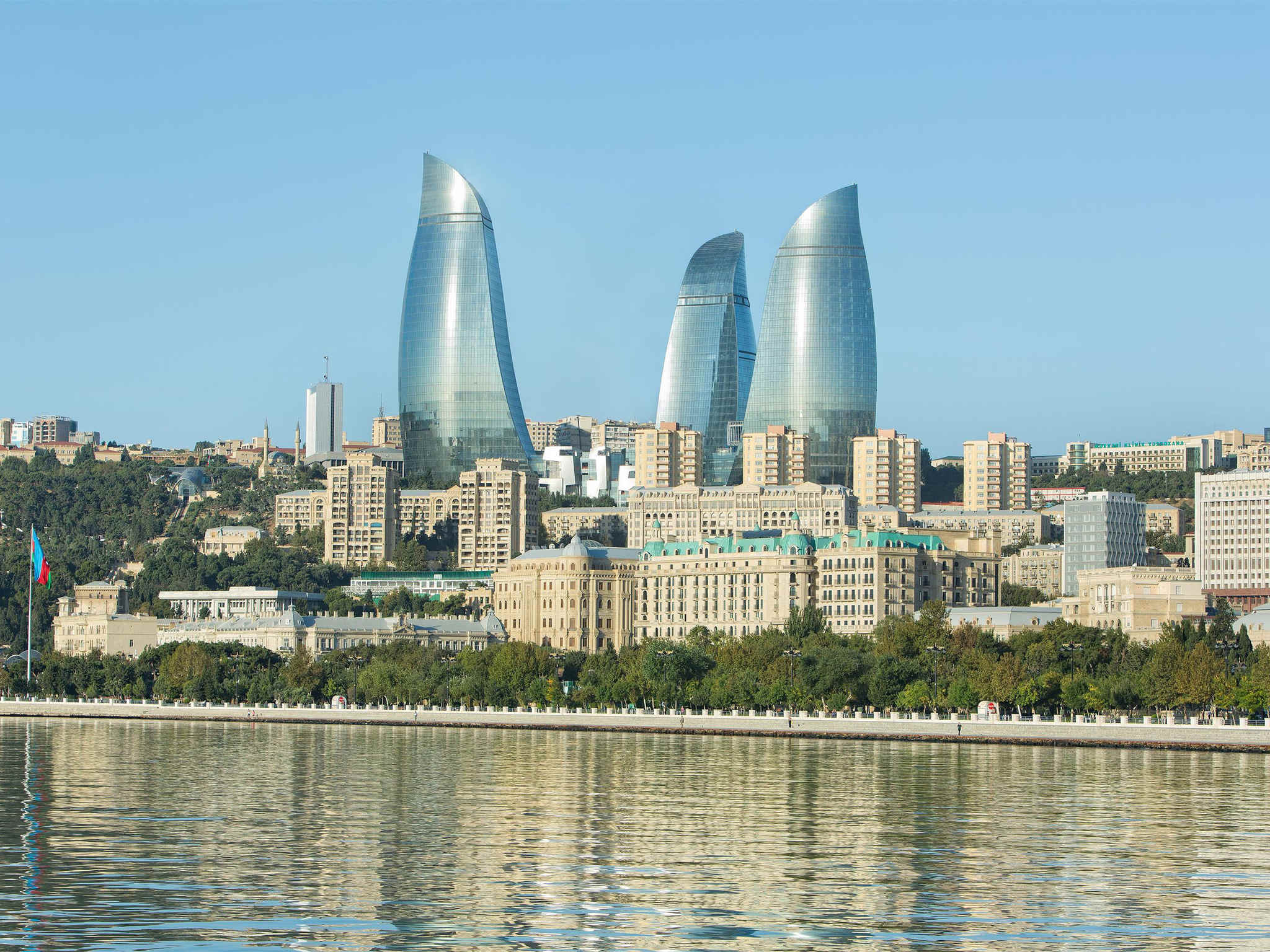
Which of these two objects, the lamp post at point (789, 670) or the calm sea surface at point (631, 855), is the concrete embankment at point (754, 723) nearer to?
the lamp post at point (789, 670)

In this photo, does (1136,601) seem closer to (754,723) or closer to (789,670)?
(789,670)

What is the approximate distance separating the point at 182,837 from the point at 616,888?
15138mm

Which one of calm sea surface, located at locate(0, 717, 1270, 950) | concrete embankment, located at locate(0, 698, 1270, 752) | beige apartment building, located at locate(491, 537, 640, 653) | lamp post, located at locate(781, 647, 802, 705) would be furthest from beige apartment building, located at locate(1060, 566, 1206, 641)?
calm sea surface, located at locate(0, 717, 1270, 950)

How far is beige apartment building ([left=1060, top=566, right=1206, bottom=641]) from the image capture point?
15988 centimetres

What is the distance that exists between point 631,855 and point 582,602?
455 ft

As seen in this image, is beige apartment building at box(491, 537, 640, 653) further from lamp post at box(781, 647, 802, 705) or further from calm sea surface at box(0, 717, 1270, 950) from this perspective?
calm sea surface at box(0, 717, 1270, 950)

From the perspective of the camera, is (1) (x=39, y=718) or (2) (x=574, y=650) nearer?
(1) (x=39, y=718)

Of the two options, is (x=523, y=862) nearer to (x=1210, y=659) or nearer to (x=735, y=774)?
(x=735, y=774)

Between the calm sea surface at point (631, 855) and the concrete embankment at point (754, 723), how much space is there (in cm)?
1665

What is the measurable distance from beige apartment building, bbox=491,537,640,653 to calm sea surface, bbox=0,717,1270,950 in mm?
98449


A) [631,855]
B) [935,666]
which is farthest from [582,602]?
[631,855]

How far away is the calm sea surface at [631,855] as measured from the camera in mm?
42625

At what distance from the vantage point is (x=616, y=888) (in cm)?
4794

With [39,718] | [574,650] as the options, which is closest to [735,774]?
[39,718]
